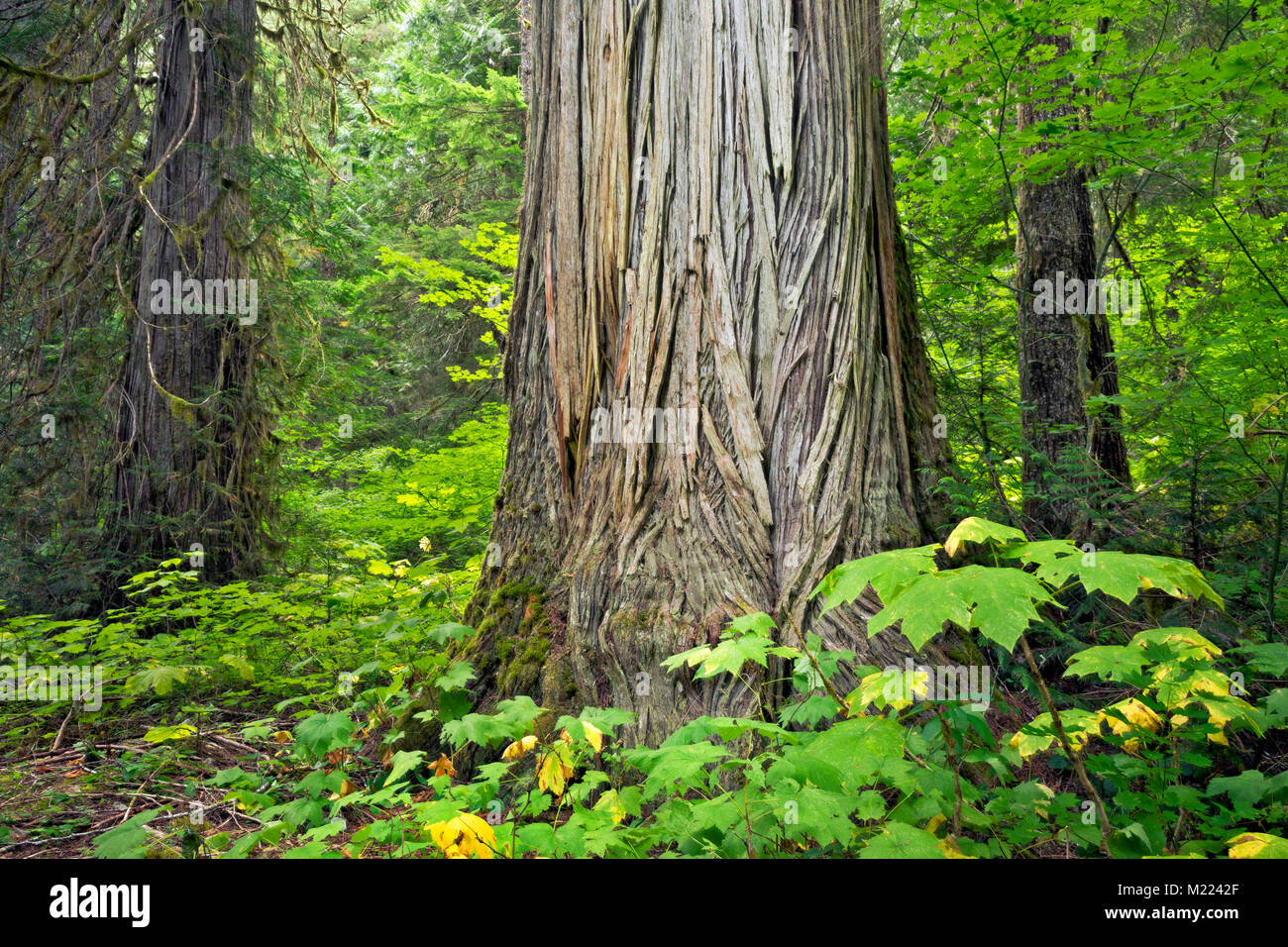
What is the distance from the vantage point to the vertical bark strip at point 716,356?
2887 mm

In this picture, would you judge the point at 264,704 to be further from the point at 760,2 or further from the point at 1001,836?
the point at 760,2

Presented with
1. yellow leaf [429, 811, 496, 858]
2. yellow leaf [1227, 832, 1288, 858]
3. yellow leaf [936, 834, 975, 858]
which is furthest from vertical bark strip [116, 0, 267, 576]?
yellow leaf [1227, 832, 1288, 858]

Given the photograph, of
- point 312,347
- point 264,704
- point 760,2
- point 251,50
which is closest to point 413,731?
point 264,704

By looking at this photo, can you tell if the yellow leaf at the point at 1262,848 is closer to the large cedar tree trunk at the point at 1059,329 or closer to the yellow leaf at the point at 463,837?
the yellow leaf at the point at 463,837

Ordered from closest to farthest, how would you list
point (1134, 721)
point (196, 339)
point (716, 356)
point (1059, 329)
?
point (1134, 721), point (716, 356), point (1059, 329), point (196, 339)

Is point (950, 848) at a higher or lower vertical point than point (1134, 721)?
lower

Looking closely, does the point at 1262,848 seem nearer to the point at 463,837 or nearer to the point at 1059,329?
the point at 463,837

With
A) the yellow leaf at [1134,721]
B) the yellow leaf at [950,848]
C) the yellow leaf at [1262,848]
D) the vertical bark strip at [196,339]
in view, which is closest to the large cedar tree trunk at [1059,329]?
the yellow leaf at [1134,721]

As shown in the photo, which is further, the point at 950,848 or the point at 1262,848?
the point at 950,848

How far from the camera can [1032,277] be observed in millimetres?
5586

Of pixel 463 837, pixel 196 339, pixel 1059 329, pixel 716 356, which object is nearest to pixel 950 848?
pixel 463 837

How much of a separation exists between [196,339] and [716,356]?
524cm

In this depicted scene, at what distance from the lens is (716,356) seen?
303 centimetres

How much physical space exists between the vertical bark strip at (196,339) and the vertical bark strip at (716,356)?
389 cm
